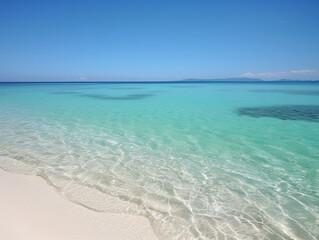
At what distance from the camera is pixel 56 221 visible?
3.35 m

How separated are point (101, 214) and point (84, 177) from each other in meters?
1.75

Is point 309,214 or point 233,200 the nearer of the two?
point 309,214

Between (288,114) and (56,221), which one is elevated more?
(56,221)

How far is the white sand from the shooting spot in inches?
120

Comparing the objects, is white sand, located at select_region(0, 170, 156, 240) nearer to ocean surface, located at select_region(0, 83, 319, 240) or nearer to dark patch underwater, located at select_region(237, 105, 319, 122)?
ocean surface, located at select_region(0, 83, 319, 240)

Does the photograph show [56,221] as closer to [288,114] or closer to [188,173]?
[188,173]

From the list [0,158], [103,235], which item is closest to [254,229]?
[103,235]

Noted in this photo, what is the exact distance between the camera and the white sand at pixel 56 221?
3.05 metres

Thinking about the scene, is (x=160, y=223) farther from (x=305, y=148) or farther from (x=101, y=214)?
(x=305, y=148)

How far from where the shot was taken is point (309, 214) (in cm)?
385

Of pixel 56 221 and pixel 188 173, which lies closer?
pixel 56 221

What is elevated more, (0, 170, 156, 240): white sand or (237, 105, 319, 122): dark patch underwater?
(0, 170, 156, 240): white sand

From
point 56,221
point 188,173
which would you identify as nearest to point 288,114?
point 188,173

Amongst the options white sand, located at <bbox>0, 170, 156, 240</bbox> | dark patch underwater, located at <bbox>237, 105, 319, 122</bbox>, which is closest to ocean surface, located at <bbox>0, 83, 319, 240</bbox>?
white sand, located at <bbox>0, 170, 156, 240</bbox>
